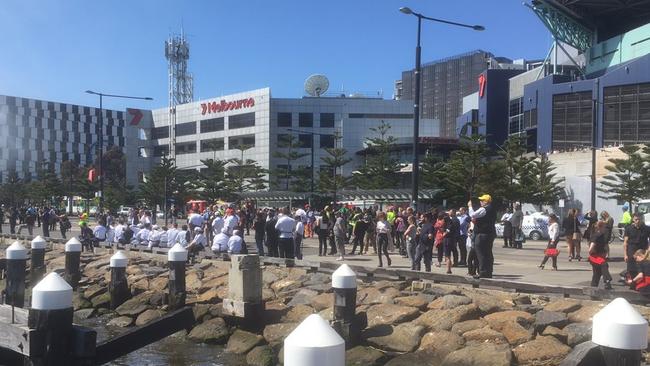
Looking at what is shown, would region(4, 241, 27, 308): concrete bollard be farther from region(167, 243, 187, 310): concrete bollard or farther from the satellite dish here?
the satellite dish

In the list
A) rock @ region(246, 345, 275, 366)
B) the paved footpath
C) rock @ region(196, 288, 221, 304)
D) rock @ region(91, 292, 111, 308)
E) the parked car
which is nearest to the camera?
rock @ region(246, 345, 275, 366)

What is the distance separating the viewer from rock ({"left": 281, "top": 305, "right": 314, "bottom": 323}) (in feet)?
39.8

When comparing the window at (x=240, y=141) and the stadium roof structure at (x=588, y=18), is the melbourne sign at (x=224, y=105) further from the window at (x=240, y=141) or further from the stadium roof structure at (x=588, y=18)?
the stadium roof structure at (x=588, y=18)

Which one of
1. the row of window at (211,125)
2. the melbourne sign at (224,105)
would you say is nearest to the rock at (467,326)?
the row of window at (211,125)

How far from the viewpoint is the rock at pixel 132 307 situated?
14.7 meters

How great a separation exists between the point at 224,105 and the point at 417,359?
71732 millimetres

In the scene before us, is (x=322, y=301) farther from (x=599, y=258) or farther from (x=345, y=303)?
(x=599, y=258)

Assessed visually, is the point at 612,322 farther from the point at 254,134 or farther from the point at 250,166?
the point at 254,134

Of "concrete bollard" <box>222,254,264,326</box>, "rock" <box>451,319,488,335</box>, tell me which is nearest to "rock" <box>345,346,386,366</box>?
"rock" <box>451,319,488,335</box>

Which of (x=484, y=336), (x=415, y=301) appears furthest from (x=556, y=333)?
(x=415, y=301)

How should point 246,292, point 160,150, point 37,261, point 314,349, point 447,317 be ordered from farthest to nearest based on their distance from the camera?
1. point 160,150
2. point 37,261
3. point 246,292
4. point 447,317
5. point 314,349

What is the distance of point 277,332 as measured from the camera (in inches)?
454

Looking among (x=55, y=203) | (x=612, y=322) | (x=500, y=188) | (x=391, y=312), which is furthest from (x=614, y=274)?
(x=55, y=203)

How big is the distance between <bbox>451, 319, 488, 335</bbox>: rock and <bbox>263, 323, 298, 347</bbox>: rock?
3053 mm
